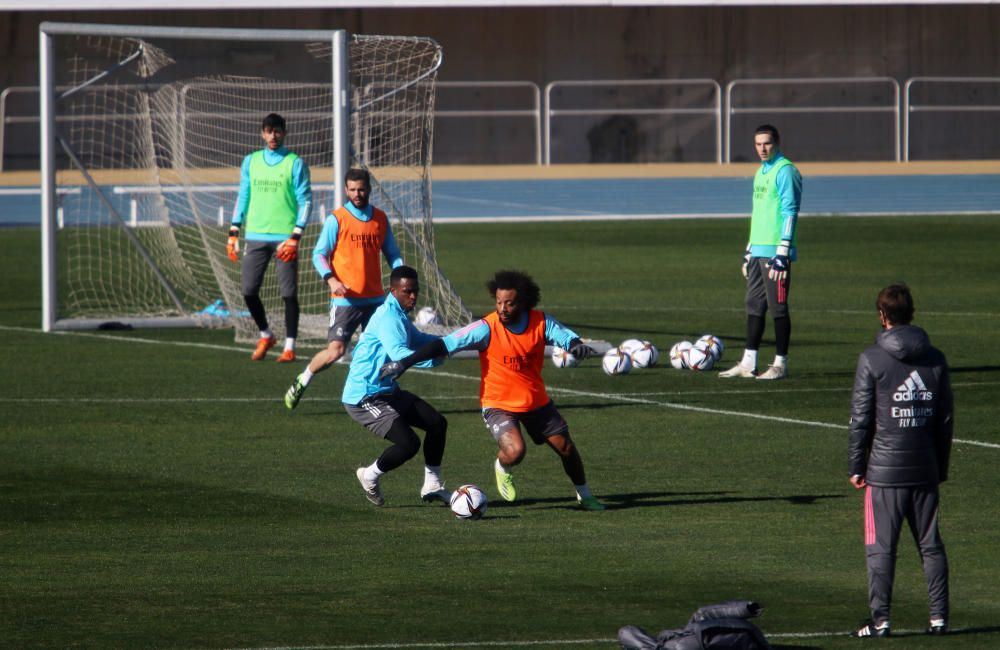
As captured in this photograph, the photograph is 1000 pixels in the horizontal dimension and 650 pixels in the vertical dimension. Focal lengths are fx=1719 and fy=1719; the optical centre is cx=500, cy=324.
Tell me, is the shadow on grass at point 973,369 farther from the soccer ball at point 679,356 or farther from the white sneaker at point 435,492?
the white sneaker at point 435,492

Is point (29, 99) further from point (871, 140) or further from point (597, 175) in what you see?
point (871, 140)

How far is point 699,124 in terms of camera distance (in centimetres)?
4562

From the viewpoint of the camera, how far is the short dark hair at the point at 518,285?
390 inches

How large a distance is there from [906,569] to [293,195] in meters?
9.09

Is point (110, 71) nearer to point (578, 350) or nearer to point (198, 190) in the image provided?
point (198, 190)

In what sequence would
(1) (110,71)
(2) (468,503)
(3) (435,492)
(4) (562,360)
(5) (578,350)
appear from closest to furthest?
(2) (468,503) < (5) (578,350) < (3) (435,492) < (4) (562,360) < (1) (110,71)

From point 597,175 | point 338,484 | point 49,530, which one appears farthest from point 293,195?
point 597,175

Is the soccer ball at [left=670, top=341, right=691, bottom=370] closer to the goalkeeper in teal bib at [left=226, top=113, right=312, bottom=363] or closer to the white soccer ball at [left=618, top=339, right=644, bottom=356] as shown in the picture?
the white soccer ball at [left=618, top=339, right=644, bottom=356]

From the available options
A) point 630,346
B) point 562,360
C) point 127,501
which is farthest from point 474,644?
point 630,346

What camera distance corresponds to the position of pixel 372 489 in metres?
10.3

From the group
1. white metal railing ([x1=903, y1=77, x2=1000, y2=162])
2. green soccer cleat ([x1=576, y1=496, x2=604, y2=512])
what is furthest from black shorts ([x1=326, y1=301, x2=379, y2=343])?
white metal railing ([x1=903, y1=77, x2=1000, y2=162])

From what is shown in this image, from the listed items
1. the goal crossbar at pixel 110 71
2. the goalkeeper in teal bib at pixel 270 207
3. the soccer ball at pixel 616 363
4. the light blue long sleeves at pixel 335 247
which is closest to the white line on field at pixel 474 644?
the light blue long sleeves at pixel 335 247

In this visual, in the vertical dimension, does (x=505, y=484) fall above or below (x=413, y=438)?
below

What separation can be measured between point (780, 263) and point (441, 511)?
5588 millimetres
